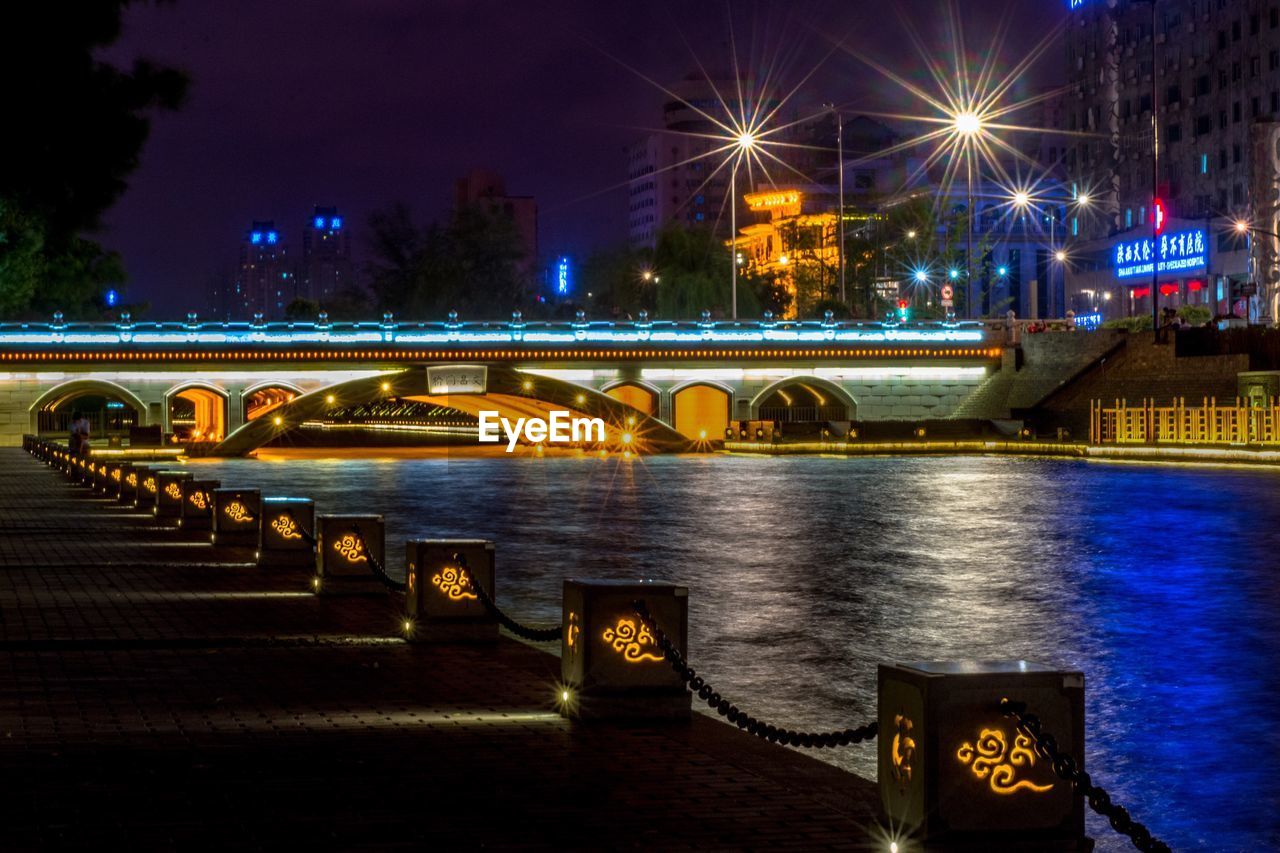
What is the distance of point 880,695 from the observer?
7551mm

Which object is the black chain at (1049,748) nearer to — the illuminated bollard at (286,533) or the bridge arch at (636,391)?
the illuminated bollard at (286,533)

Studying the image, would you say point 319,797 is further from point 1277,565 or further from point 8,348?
point 8,348

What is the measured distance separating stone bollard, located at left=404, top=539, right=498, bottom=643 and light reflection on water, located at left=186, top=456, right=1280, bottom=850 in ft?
6.52

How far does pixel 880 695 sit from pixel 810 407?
8663 centimetres

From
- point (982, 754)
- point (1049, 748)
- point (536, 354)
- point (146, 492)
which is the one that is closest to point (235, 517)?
point (146, 492)

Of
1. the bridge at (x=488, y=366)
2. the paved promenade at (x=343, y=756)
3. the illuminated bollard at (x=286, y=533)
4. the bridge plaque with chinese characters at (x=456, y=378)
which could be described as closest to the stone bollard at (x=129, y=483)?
the illuminated bollard at (x=286, y=533)

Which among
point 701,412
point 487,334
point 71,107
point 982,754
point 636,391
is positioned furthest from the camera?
point 636,391

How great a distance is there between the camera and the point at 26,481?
156 feet

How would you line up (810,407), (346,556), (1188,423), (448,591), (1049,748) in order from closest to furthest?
(1049,748) → (448,591) → (346,556) → (1188,423) → (810,407)

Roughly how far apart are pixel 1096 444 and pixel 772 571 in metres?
42.2

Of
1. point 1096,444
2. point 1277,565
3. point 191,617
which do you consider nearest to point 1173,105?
point 1096,444

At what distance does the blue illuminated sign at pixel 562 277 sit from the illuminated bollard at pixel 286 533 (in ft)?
449

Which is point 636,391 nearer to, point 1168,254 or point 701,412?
point 701,412

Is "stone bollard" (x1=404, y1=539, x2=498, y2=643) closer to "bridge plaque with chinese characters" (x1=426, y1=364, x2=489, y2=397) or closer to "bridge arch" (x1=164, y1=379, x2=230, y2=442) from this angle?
"bridge arch" (x1=164, y1=379, x2=230, y2=442)
